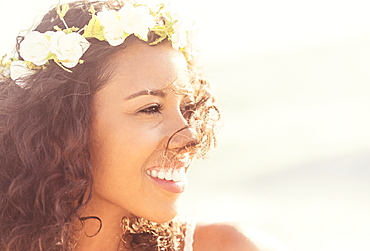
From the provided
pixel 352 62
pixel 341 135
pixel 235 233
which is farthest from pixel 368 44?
pixel 235 233

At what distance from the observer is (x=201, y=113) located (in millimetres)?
3330

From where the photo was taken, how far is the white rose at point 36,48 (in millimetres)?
3071

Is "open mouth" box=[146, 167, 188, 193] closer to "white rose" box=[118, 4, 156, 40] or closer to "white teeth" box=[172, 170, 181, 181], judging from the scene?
"white teeth" box=[172, 170, 181, 181]

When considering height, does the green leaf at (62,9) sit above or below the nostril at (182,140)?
above

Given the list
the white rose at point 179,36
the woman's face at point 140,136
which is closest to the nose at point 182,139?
the woman's face at point 140,136

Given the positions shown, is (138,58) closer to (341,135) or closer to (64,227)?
(64,227)

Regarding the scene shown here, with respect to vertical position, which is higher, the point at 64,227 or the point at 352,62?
the point at 64,227

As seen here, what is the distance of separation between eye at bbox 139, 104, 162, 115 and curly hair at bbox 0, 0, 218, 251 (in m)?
0.22

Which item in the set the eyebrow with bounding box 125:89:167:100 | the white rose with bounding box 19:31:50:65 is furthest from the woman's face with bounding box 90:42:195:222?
the white rose with bounding box 19:31:50:65

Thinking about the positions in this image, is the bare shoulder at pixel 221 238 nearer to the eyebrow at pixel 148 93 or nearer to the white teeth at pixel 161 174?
the white teeth at pixel 161 174

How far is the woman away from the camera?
299 centimetres

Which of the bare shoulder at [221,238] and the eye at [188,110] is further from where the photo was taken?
the bare shoulder at [221,238]

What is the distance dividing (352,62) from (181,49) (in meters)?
10.3

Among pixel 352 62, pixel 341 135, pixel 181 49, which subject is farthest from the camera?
pixel 352 62
